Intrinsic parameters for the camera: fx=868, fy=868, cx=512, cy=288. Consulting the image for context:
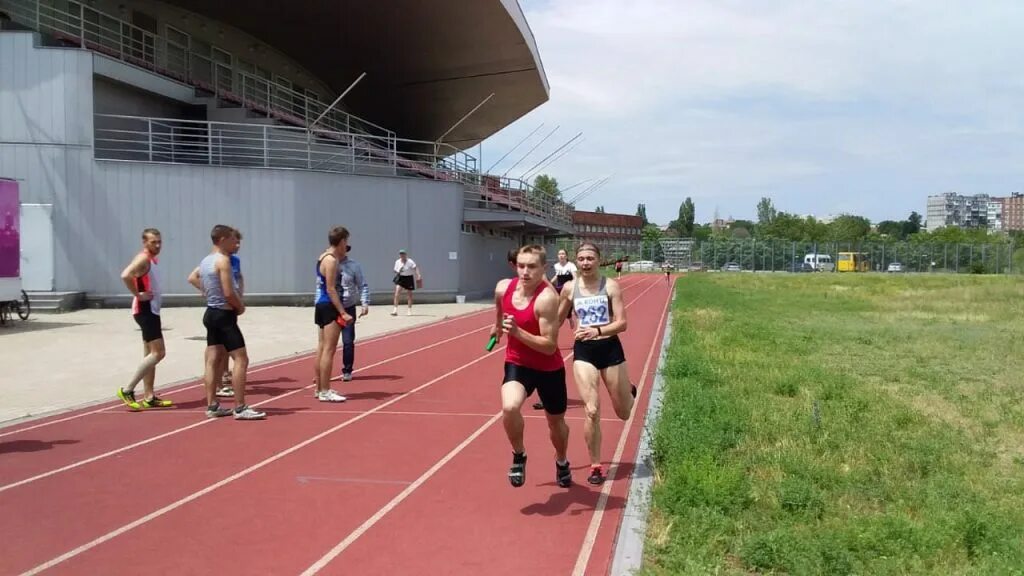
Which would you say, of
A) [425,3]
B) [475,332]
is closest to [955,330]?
[475,332]

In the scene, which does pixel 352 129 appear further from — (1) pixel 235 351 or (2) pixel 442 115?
(1) pixel 235 351

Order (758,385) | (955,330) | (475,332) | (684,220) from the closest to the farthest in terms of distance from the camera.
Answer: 1. (758,385)
2. (475,332)
3. (955,330)
4. (684,220)

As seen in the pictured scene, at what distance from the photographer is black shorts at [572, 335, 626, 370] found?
672cm

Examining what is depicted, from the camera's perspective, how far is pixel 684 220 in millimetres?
171125

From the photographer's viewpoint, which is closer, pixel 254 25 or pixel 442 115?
pixel 254 25

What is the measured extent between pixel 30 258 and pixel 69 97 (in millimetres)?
4486

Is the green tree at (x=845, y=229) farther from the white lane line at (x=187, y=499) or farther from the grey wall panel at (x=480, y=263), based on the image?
the white lane line at (x=187, y=499)

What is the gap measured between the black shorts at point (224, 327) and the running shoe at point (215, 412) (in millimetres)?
721

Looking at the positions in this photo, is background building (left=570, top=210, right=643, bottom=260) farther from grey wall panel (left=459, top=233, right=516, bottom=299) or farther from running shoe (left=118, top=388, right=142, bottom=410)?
running shoe (left=118, top=388, right=142, bottom=410)

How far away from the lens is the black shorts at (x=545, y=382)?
6109 mm

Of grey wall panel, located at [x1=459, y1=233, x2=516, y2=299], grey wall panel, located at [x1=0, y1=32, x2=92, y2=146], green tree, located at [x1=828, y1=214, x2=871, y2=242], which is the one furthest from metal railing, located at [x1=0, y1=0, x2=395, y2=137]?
green tree, located at [x1=828, y1=214, x2=871, y2=242]

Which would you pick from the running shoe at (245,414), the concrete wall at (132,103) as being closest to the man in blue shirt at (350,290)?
the running shoe at (245,414)

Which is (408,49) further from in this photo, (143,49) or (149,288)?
(149,288)

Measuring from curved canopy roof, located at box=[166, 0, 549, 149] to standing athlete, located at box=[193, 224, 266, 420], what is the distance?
92.1ft
